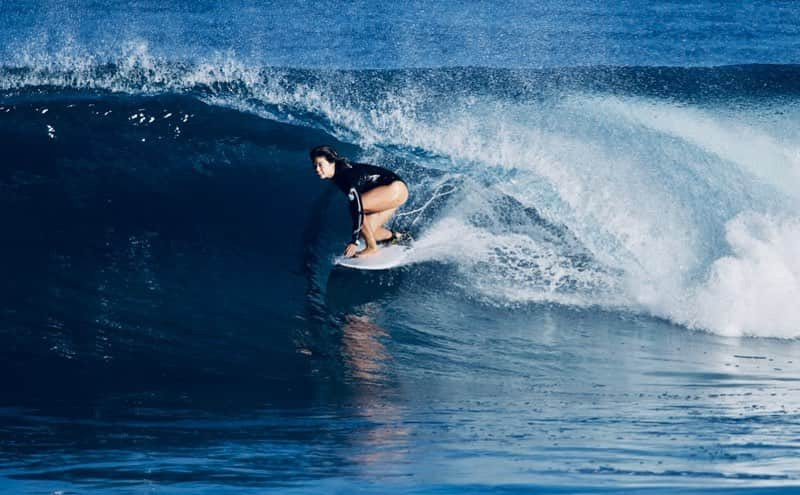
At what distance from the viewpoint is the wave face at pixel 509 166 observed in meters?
7.35

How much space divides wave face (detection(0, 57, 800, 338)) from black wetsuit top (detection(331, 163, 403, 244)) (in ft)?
2.70

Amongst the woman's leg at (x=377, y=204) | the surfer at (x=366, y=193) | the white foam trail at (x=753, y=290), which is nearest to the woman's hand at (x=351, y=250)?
the surfer at (x=366, y=193)

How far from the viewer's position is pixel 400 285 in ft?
23.8

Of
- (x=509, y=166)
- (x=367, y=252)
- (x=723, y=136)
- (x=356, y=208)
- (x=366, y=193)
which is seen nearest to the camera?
(x=356, y=208)

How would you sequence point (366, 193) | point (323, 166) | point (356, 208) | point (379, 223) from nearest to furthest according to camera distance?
1. point (323, 166)
2. point (356, 208)
3. point (366, 193)
4. point (379, 223)

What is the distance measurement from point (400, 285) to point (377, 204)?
64 centimetres

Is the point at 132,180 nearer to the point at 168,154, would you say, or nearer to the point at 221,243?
the point at 168,154

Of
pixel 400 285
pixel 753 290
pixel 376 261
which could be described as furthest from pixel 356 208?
pixel 753 290

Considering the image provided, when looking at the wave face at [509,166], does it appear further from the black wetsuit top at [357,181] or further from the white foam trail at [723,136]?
the black wetsuit top at [357,181]

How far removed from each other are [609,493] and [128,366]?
9.91 feet

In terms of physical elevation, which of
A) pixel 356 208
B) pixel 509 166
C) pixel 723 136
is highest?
pixel 723 136

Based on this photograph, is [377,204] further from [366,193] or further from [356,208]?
[356,208]

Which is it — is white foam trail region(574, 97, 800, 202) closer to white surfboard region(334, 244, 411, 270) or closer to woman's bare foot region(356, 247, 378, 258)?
white surfboard region(334, 244, 411, 270)

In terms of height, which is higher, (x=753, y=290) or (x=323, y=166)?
(x=323, y=166)
